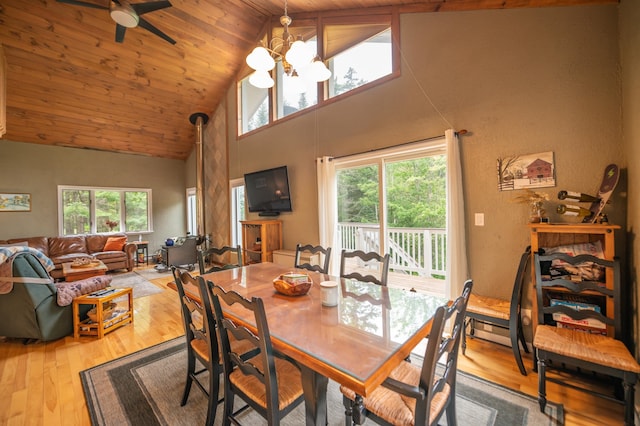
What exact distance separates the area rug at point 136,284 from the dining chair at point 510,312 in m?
4.68

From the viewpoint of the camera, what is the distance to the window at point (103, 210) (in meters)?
6.27

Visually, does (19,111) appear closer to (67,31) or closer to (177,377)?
(67,31)

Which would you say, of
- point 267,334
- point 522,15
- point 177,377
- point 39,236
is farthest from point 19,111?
point 522,15

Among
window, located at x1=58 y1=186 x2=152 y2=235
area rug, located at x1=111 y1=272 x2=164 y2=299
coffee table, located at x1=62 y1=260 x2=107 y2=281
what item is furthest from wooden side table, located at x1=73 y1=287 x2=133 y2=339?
window, located at x1=58 y1=186 x2=152 y2=235

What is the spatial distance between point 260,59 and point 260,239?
11.2 ft

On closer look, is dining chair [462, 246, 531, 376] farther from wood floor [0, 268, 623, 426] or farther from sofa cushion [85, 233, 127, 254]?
sofa cushion [85, 233, 127, 254]

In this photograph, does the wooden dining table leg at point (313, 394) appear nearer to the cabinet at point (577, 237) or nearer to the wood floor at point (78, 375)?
the wood floor at point (78, 375)

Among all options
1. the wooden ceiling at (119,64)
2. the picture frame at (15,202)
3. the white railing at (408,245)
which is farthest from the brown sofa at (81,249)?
the white railing at (408,245)

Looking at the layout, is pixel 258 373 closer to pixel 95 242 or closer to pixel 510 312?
pixel 510 312

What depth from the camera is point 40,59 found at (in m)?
4.39

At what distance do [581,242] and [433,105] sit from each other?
1.82 meters

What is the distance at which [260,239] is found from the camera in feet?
15.9

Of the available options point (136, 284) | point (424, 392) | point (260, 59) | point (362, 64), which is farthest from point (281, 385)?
point (136, 284)

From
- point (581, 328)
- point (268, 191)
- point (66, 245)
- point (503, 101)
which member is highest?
point (503, 101)
